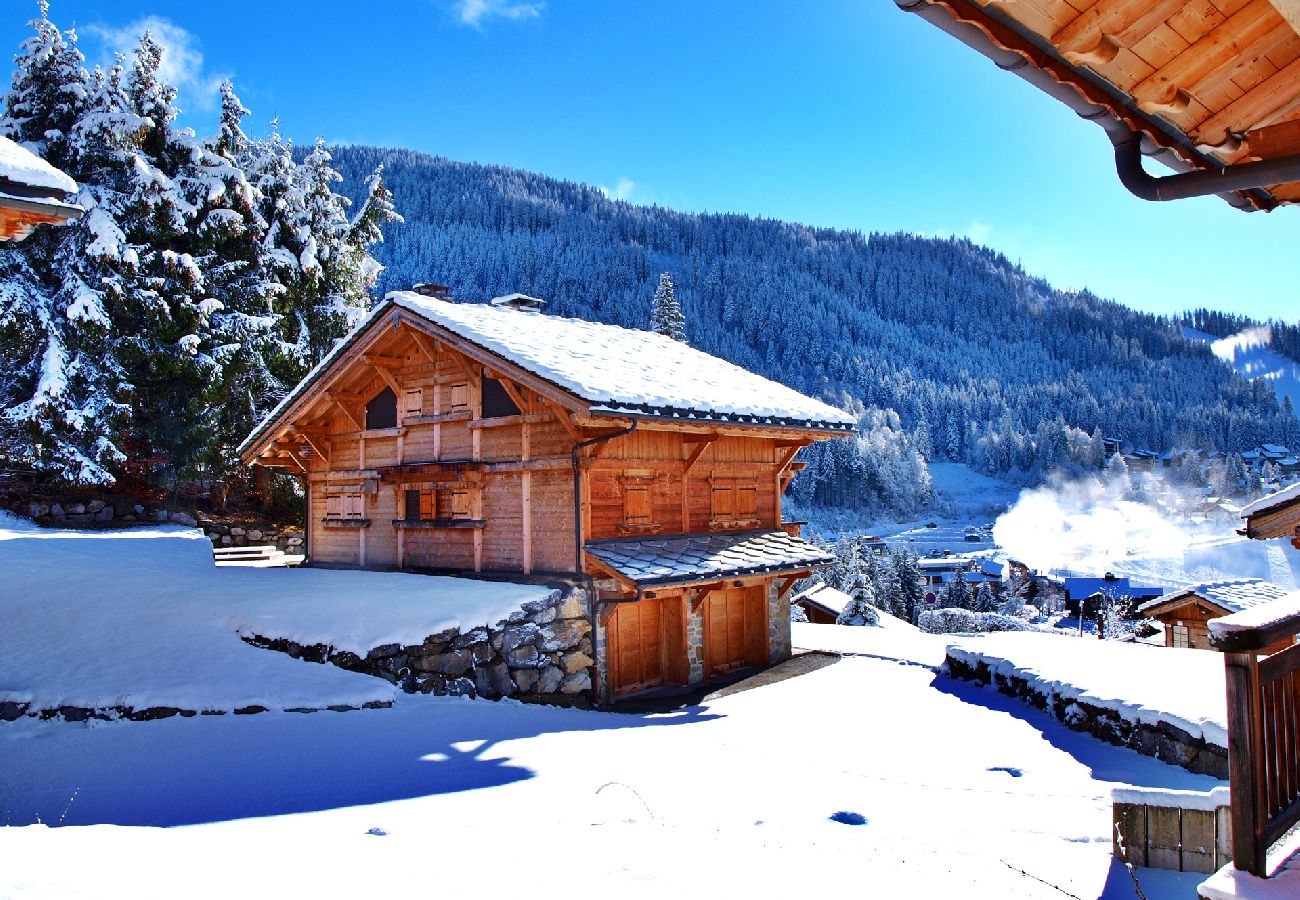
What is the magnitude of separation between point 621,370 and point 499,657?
19.0 feet

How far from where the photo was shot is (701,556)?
14.2 metres

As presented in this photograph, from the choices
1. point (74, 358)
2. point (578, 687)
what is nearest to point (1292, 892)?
point (578, 687)

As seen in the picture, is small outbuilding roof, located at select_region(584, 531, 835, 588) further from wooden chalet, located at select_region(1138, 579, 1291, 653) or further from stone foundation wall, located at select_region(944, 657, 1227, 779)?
wooden chalet, located at select_region(1138, 579, 1291, 653)

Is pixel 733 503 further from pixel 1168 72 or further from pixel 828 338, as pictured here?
pixel 828 338

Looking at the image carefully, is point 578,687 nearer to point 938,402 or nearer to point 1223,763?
point 1223,763

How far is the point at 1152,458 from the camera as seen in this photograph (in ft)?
458

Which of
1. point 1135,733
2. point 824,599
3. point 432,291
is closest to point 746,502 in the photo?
point 1135,733

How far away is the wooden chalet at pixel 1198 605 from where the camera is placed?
2116cm

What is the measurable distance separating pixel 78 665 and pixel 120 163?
785 inches

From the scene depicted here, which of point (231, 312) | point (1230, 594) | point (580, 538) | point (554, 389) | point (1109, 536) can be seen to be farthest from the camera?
point (1109, 536)

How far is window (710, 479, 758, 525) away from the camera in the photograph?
16250 millimetres

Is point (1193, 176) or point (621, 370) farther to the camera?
point (621, 370)

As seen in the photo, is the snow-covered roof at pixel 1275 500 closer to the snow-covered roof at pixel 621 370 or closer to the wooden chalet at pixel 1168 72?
the wooden chalet at pixel 1168 72

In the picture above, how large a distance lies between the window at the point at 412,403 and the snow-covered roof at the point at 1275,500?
1372 cm
